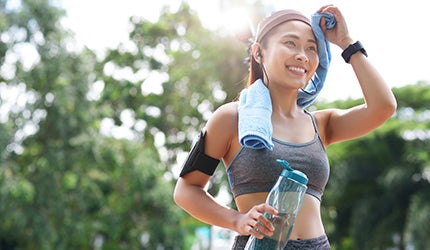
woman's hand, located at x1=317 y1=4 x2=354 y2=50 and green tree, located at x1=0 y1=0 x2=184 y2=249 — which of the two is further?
green tree, located at x1=0 y1=0 x2=184 y2=249

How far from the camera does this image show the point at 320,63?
7.86ft

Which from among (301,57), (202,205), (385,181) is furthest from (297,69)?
(385,181)

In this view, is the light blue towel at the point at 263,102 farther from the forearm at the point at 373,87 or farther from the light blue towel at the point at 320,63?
the forearm at the point at 373,87

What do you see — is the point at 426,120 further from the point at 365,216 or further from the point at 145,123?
the point at 145,123

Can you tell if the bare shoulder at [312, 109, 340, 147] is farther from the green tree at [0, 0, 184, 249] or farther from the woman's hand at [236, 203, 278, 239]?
the green tree at [0, 0, 184, 249]

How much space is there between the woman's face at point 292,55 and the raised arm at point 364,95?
92mm

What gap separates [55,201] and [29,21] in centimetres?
389

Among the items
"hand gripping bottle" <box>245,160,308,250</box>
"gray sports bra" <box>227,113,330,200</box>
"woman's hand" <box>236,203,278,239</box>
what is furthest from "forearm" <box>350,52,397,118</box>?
"woman's hand" <box>236,203,278,239</box>

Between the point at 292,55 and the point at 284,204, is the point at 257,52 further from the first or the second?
the point at 284,204

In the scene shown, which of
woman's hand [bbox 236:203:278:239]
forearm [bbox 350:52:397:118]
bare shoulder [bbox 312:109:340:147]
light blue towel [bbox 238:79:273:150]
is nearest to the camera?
woman's hand [bbox 236:203:278:239]

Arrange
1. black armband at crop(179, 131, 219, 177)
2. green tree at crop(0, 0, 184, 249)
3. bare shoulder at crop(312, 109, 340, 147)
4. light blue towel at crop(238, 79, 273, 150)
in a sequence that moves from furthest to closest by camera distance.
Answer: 1. green tree at crop(0, 0, 184, 249)
2. bare shoulder at crop(312, 109, 340, 147)
3. black armband at crop(179, 131, 219, 177)
4. light blue towel at crop(238, 79, 273, 150)

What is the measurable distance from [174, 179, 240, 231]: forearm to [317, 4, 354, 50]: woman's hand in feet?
2.18

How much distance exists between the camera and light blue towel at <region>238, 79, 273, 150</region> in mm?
2074

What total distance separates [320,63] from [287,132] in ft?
0.99
